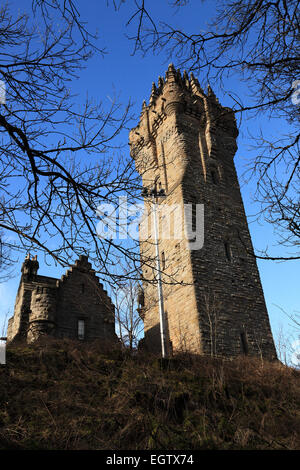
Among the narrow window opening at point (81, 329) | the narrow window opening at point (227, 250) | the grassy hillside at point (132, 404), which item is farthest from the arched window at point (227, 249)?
the narrow window opening at point (81, 329)

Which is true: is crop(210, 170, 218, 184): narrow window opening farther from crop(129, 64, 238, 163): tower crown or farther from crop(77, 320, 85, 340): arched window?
crop(77, 320, 85, 340): arched window

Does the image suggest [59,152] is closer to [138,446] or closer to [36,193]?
[36,193]

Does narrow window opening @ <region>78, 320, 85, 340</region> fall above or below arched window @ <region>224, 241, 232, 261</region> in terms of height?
below

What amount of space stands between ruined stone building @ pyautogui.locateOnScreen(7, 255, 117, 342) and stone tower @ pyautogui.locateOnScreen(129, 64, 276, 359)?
2.58 m

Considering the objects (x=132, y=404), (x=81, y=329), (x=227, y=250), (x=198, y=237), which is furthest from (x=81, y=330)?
(x=132, y=404)

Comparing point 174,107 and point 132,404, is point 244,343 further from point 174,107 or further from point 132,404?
point 174,107

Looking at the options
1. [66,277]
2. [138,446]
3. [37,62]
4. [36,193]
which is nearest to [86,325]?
[66,277]

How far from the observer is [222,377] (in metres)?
9.41

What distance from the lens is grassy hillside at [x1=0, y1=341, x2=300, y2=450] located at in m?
6.25

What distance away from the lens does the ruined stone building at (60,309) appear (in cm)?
1485

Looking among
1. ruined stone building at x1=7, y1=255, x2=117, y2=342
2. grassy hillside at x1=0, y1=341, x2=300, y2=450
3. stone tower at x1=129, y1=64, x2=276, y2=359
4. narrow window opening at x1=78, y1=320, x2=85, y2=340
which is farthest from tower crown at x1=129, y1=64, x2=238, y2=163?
grassy hillside at x1=0, y1=341, x2=300, y2=450

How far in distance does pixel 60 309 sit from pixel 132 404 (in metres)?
9.12

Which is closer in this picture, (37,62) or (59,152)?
(37,62)
